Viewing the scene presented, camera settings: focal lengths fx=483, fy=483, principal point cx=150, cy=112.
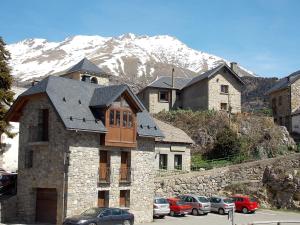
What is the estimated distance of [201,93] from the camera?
202 ft

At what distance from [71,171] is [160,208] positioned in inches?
346

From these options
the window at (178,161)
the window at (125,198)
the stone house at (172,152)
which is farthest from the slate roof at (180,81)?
the window at (125,198)

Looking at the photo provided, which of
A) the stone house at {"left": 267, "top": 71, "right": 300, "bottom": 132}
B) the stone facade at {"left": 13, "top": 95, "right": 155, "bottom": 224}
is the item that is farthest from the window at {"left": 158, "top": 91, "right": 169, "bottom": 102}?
the stone facade at {"left": 13, "top": 95, "right": 155, "bottom": 224}

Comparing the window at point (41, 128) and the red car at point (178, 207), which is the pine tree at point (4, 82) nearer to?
the window at point (41, 128)

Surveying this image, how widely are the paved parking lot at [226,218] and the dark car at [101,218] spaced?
5002 millimetres

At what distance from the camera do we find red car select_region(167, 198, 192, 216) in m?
37.4

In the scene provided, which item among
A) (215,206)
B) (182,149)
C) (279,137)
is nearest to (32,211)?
(215,206)

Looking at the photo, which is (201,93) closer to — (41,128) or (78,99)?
(78,99)

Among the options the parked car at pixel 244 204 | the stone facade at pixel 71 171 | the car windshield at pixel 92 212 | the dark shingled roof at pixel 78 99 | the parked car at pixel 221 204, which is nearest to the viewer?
the car windshield at pixel 92 212

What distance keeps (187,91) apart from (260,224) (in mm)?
35562

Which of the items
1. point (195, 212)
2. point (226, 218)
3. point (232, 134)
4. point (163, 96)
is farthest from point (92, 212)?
point (163, 96)

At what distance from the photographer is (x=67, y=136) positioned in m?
30.4

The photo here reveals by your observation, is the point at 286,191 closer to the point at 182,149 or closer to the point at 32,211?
the point at 182,149

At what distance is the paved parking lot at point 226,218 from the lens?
3416cm
